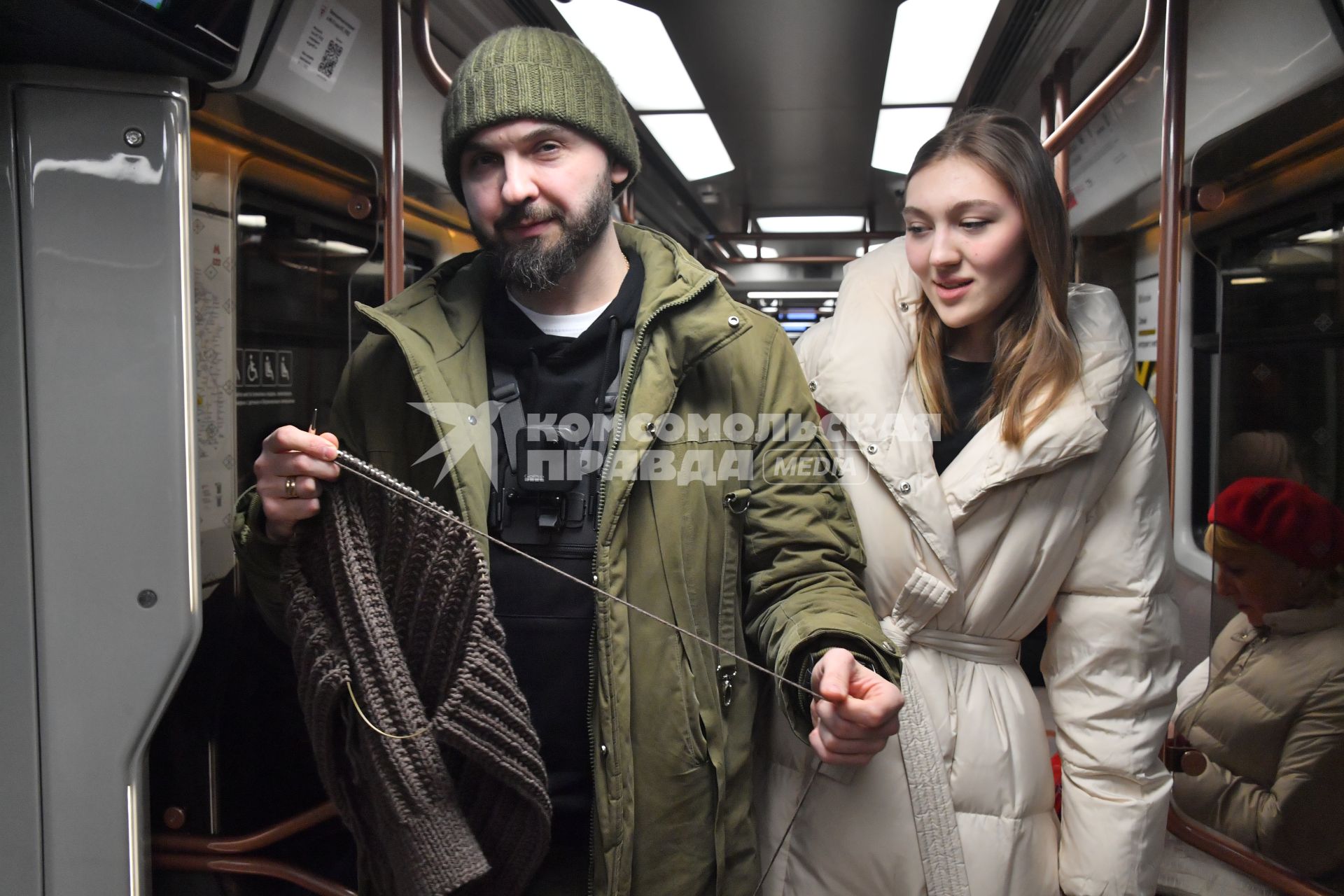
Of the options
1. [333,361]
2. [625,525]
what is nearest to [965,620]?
[625,525]

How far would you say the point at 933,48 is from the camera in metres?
1.55

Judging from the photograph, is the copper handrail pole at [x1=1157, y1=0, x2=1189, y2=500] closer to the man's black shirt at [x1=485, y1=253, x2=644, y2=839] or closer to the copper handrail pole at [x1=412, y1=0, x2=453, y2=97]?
the man's black shirt at [x1=485, y1=253, x2=644, y2=839]

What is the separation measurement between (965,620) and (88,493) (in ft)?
4.78

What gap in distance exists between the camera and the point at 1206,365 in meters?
1.76

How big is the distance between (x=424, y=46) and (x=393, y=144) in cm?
20

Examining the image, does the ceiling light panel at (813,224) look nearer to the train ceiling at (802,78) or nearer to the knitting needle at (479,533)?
the train ceiling at (802,78)

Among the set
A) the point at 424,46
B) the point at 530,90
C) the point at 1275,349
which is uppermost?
the point at 424,46

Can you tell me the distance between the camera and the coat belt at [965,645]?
4.66 feet

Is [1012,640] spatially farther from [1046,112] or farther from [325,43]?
[325,43]

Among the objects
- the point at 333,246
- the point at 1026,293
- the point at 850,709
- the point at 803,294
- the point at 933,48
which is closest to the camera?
the point at 850,709

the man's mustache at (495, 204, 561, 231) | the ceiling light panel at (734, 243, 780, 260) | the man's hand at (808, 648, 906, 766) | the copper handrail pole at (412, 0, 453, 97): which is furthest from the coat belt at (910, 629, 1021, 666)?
the copper handrail pole at (412, 0, 453, 97)

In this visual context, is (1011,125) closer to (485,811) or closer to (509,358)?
(509,358)

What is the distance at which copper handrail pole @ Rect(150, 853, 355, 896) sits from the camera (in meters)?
1.73

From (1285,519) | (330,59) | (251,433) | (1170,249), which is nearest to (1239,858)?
(1285,519)
